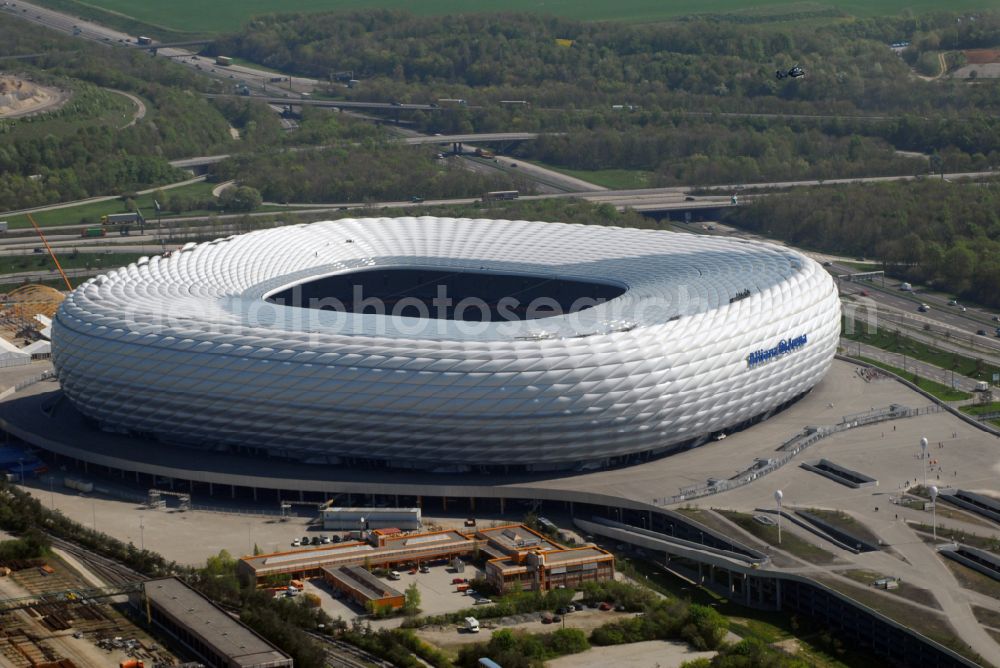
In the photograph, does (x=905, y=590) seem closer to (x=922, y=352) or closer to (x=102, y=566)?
(x=102, y=566)

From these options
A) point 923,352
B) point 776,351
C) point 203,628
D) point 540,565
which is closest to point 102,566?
point 203,628

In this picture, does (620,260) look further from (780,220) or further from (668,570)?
(780,220)

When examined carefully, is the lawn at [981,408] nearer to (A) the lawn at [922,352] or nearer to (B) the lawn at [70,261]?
(A) the lawn at [922,352]

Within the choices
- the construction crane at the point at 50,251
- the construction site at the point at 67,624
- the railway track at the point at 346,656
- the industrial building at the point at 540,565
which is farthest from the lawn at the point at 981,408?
the construction crane at the point at 50,251

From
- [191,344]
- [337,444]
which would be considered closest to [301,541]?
[337,444]

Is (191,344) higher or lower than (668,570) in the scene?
higher
